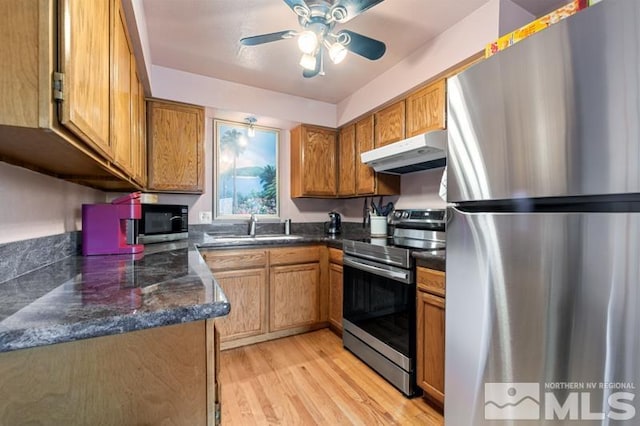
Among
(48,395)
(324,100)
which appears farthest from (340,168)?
(48,395)

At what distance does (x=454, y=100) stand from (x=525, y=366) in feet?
3.12

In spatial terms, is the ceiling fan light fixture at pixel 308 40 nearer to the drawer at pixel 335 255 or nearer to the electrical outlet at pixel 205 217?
the drawer at pixel 335 255

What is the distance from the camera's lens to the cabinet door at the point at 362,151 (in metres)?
2.68

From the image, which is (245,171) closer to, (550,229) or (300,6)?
(300,6)

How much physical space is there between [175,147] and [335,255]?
172 centimetres

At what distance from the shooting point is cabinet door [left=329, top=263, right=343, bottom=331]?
2.53 meters

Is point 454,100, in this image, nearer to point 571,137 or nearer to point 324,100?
point 571,137

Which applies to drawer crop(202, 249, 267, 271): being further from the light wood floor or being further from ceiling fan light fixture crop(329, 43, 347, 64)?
ceiling fan light fixture crop(329, 43, 347, 64)

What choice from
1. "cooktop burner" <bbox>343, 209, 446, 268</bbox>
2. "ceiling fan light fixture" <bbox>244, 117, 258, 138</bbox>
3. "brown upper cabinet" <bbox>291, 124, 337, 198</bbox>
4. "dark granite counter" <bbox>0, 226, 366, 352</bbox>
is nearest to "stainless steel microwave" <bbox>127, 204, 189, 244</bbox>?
"dark granite counter" <bbox>0, 226, 366, 352</bbox>

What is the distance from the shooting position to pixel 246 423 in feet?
4.97

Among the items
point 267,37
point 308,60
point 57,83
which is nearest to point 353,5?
point 308,60

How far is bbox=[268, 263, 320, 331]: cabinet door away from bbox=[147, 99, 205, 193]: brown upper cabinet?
110 cm

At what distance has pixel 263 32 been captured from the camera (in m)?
1.95

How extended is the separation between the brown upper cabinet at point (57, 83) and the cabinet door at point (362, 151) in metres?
2.06
